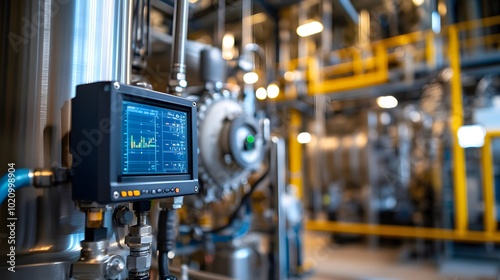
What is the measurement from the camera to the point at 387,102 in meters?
3.92

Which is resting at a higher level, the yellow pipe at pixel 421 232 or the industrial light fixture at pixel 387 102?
the industrial light fixture at pixel 387 102

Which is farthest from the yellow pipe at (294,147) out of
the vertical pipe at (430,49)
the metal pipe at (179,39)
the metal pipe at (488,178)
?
the metal pipe at (179,39)

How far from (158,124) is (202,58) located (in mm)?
605

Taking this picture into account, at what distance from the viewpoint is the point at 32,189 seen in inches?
23.4

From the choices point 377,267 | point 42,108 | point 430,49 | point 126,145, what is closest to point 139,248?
point 126,145

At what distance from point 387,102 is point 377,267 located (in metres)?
1.83

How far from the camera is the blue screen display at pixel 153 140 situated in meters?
0.59

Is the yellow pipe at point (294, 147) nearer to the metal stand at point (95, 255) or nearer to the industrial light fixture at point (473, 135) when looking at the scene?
the industrial light fixture at point (473, 135)

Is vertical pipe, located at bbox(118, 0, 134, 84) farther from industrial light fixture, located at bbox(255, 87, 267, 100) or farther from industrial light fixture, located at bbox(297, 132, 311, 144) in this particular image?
industrial light fixture, located at bbox(297, 132, 311, 144)

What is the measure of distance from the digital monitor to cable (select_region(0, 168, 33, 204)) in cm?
7

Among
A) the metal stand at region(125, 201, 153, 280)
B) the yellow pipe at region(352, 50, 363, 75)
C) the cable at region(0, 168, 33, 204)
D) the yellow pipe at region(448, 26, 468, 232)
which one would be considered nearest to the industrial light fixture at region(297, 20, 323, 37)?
the yellow pipe at region(352, 50, 363, 75)

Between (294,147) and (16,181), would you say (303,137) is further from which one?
(16,181)

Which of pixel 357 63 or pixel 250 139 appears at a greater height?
pixel 357 63

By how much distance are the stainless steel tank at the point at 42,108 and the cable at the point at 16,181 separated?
25 mm
